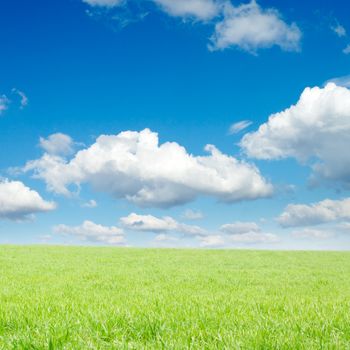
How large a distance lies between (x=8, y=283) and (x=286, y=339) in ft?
47.8

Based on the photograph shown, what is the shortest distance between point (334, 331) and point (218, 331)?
5.54 feet

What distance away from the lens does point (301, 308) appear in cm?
859

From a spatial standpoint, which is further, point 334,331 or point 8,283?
point 8,283

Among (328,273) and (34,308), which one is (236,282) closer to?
(328,273)

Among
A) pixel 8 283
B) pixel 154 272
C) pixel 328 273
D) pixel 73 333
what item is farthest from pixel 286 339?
pixel 328 273

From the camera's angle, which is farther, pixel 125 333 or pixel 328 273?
pixel 328 273

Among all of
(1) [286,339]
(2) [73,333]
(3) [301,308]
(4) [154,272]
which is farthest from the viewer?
(4) [154,272]

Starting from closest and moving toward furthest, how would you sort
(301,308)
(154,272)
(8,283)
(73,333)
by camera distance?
(73,333) → (301,308) → (8,283) → (154,272)

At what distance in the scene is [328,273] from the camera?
27.5 metres

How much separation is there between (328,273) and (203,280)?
10253 millimetres

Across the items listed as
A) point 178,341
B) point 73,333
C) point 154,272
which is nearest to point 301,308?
point 178,341

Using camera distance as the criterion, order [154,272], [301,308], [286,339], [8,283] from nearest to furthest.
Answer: [286,339]
[301,308]
[8,283]
[154,272]

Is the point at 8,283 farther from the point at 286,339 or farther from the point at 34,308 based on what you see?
the point at 286,339

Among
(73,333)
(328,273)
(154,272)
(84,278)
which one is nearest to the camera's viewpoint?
(73,333)
